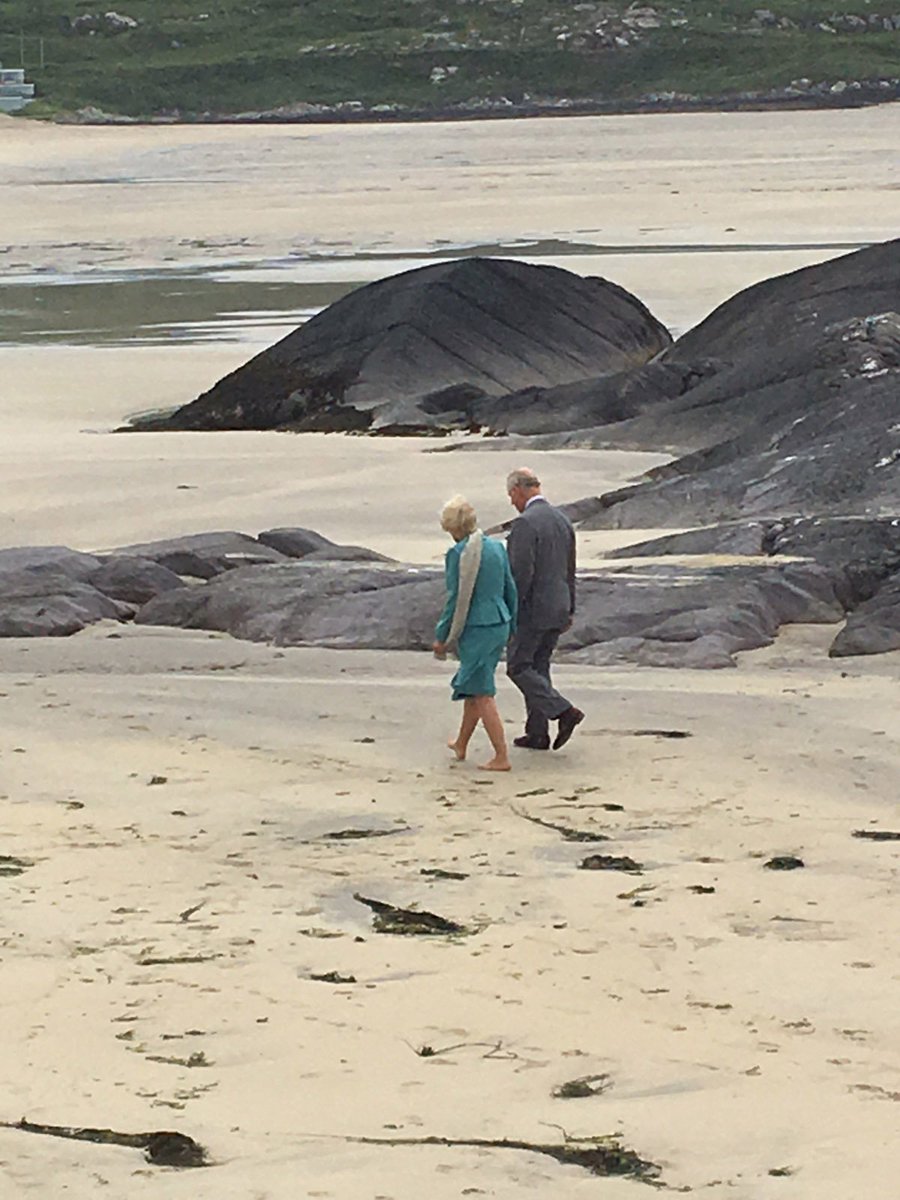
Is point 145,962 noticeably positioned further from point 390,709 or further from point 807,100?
point 807,100

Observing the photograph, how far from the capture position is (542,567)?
900 centimetres

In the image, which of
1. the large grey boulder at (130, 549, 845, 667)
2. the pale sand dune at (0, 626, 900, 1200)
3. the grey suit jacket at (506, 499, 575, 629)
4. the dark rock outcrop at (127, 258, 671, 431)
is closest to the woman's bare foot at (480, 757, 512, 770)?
the pale sand dune at (0, 626, 900, 1200)

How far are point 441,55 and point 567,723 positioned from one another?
8846cm

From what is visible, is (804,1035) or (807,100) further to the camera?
(807,100)

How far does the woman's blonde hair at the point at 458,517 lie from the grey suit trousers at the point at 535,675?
1.80 feet

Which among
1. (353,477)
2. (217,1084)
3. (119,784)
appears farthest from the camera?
(353,477)

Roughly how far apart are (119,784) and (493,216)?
3553 centimetres

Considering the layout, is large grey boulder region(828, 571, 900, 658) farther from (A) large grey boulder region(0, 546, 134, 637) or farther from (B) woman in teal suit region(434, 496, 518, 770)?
(A) large grey boulder region(0, 546, 134, 637)

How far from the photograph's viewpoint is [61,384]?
2338cm

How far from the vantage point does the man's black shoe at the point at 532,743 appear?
29.5 feet

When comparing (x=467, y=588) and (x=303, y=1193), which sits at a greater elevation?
(x=467, y=588)

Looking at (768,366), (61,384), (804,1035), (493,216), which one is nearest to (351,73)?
(493,216)

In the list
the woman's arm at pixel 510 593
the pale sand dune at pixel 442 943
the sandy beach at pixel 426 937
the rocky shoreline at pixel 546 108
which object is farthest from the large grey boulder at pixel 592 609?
the rocky shoreline at pixel 546 108

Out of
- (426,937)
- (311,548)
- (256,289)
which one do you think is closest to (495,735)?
(426,937)
